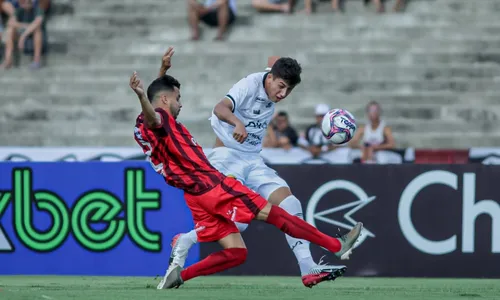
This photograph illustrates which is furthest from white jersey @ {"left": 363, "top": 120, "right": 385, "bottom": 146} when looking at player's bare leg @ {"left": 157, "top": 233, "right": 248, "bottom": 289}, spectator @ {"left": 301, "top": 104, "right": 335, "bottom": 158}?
player's bare leg @ {"left": 157, "top": 233, "right": 248, "bottom": 289}

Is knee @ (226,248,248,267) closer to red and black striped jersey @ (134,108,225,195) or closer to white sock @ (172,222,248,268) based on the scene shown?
white sock @ (172,222,248,268)

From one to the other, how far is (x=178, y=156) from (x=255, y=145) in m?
1.06

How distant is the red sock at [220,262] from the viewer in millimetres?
8852

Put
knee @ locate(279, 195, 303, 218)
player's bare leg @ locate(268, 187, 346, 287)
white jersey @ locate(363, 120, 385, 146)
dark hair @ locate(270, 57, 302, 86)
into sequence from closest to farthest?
player's bare leg @ locate(268, 187, 346, 287), dark hair @ locate(270, 57, 302, 86), knee @ locate(279, 195, 303, 218), white jersey @ locate(363, 120, 385, 146)

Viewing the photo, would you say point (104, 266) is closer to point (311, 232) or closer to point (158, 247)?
A: point (158, 247)

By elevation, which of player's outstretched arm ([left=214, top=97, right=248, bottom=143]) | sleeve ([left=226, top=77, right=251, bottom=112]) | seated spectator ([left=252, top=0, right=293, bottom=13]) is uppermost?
sleeve ([left=226, top=77, right=251, bottom=112])

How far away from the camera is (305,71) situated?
17.2 m

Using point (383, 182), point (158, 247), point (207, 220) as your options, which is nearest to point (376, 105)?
point (383, 182)

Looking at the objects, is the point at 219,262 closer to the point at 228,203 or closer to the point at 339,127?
the point at 228,203

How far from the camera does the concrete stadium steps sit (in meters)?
16.5

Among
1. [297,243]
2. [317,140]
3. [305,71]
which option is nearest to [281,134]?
[317,140]

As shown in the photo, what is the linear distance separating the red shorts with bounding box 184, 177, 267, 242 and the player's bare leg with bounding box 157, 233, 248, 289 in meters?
0.17

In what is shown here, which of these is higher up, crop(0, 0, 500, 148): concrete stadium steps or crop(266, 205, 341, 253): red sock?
crop(266, 205, 341, 253): red sock

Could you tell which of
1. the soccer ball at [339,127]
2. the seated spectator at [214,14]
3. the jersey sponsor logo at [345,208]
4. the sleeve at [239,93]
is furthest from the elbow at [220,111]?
the seated spectator at [214,14]
